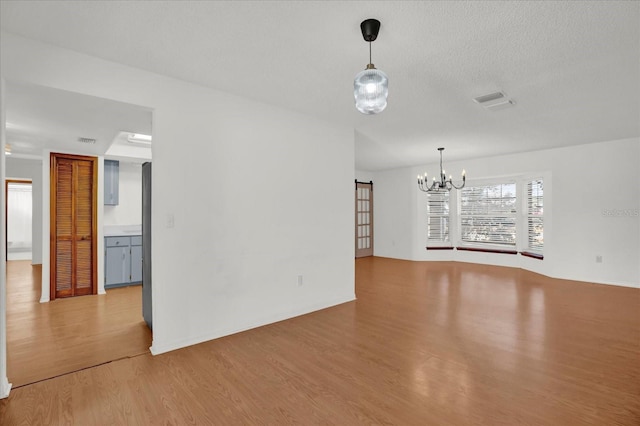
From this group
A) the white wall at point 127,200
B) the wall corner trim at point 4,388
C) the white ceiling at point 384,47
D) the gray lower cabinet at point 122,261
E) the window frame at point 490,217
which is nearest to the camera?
the white ceiling at point 384,47

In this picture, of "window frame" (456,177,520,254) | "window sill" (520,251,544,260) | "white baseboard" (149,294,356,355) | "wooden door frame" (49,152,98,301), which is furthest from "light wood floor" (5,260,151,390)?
"window frame" (456,177,520,254)

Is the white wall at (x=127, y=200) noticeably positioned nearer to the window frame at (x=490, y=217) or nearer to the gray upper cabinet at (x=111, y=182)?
the gray upper cabinet at (x=111, y=182)

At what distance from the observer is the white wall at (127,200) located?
5715mm

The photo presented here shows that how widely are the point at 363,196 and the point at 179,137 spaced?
6.56m

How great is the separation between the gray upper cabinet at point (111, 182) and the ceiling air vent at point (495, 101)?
5.45m

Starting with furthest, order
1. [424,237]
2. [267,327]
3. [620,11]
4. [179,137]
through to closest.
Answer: [424,237], [267,327], [179,137], [620,11]

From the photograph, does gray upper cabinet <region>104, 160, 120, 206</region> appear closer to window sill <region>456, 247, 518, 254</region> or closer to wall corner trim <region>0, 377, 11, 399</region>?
wall corner trim <region>0, 377, 11, 399</region>

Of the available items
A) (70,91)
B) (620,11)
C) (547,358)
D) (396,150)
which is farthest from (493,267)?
(70,91)

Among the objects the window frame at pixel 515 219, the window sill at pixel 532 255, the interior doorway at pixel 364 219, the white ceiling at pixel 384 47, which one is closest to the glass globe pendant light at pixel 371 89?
the white ceiling at pixel 384 47

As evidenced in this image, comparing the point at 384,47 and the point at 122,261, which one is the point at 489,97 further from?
the point at 122,261

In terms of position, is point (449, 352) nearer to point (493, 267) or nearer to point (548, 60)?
point (548, 60)

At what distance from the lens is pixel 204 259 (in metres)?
3.04

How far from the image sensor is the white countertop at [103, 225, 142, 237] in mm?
5143

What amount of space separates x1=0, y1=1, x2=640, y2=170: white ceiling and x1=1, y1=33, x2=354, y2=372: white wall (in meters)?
0.17
